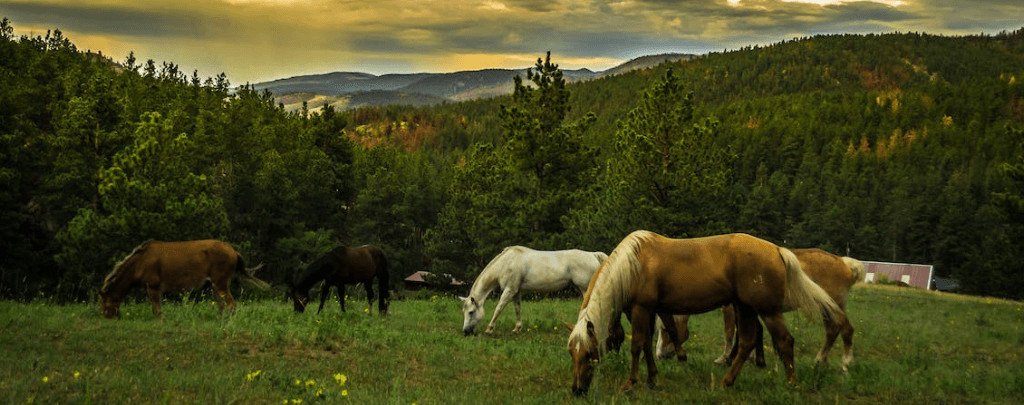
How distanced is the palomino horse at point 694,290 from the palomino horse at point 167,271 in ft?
28.1

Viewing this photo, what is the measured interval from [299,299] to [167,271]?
3.17m

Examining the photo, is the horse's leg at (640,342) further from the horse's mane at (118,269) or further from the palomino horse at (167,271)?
the horse's mane at (118,269)

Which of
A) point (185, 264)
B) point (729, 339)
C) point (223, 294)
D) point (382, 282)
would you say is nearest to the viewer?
point (729, 339)

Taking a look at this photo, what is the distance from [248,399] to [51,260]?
113 ft

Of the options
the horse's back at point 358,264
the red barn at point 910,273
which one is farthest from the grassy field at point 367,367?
the red barn at point 910,273

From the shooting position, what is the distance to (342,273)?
630 inches

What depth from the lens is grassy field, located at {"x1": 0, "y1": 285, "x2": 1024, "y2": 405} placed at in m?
7.61

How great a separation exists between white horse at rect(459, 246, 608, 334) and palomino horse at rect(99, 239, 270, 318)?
5287 mm

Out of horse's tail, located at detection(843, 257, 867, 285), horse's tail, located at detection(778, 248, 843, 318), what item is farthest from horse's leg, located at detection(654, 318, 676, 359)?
horse's tail, located at detection(843, 257, 867, 285)

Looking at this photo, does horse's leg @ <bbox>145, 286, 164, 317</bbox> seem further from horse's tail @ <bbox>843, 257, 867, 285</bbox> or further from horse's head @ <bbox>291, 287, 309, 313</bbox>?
horse's tail @ <bbox>843, 257, 867, 285</bbox>

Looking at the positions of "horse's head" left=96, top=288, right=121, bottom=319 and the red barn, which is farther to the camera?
the red barn

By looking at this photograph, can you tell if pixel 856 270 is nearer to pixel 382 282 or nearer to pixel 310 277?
pixel 382 282

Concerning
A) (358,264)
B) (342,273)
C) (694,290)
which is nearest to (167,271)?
(342,273)

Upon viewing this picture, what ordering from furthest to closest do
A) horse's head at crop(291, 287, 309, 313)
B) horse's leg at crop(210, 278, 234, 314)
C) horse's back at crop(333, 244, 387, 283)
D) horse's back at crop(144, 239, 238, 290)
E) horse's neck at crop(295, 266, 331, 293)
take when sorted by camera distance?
1. horse's back at crop(333, 244, 387, 283)
2. horse's neck at crop(295, 266, 331, 293)
3. horse's head at crop(291, 287, 309, 313)
4. horse's leg at crop(210, 278, 234, 314)
5. horse's back at crop(144, 239, 238, 290)
